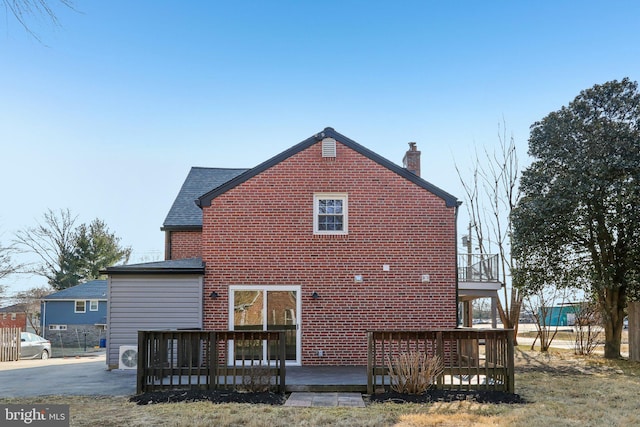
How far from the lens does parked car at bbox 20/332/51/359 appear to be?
21.6 meters

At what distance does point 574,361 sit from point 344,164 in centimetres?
Result: 988

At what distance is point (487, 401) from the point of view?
9.94 meters

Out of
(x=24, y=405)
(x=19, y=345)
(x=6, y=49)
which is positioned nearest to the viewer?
(x=6, y=49)

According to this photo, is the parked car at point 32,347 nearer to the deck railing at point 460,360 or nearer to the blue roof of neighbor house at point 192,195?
the blue roof of neighbor house at point 192,195

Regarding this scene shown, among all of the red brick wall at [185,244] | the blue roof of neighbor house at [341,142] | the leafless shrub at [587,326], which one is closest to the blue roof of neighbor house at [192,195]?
the red brick wall at [185,244]

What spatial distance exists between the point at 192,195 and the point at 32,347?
934cm

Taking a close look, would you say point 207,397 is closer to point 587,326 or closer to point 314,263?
point 314,263

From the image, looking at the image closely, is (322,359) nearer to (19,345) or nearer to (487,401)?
(487,401)

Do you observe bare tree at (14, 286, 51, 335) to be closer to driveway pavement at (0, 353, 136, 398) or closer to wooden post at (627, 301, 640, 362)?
driveway pavement at (0, 353, 136, 398)

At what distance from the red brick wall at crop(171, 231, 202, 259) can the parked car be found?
8549 mm

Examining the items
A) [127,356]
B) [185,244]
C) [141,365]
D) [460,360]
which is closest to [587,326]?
[460,360]

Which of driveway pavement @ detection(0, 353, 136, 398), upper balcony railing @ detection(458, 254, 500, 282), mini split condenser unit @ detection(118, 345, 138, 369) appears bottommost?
driveway pavement @ detection(0, 353, 136, 398)

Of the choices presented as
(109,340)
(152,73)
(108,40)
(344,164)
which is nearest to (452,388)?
(344,164)

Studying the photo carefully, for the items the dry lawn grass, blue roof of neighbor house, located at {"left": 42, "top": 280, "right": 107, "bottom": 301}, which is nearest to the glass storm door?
the dry lawn grass
